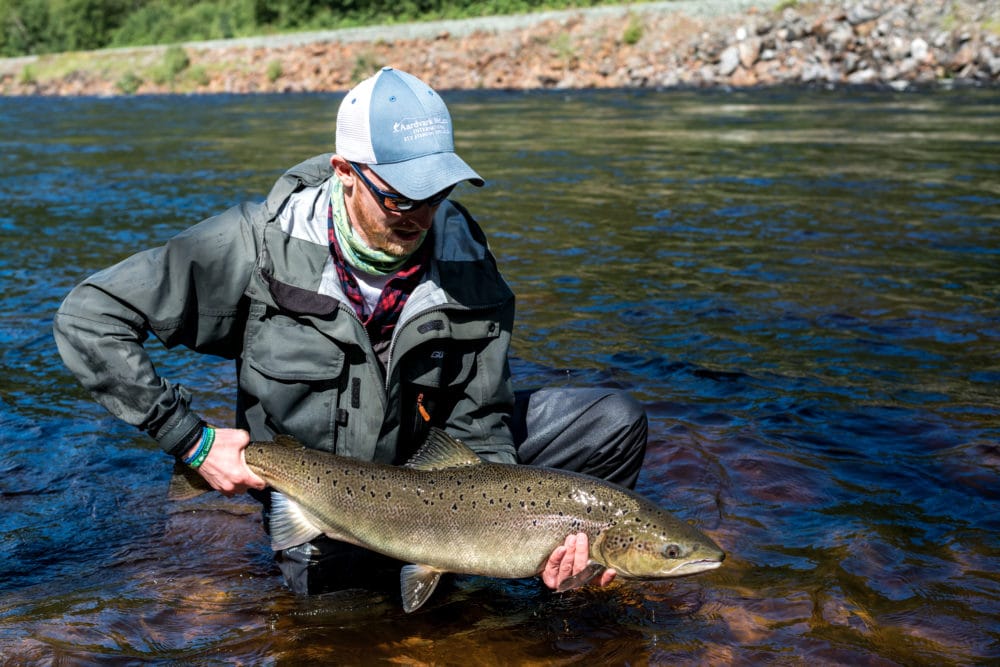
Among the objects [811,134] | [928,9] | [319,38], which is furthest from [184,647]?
[319,38]

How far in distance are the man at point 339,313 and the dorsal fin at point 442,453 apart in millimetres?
192

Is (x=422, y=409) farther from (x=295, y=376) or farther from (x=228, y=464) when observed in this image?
(x=228, y=464)

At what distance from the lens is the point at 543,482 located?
3.46 metres

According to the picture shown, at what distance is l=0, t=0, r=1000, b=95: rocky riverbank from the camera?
86.4 feet

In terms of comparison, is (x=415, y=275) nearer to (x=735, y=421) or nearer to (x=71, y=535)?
(x=71, y=535)

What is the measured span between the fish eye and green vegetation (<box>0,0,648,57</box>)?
3649 cm

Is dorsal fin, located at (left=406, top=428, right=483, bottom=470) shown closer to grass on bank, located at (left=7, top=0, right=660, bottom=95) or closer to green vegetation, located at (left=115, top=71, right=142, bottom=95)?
grass on bank, located at (left=7, top=0, right=660, bottom=95)

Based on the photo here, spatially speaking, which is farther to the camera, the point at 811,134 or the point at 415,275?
the point at 811,134

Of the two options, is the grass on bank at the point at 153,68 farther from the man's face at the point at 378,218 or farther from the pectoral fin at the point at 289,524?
the pectoral fin at the point at 289,524

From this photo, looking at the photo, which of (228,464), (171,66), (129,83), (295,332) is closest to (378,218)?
(295,332)

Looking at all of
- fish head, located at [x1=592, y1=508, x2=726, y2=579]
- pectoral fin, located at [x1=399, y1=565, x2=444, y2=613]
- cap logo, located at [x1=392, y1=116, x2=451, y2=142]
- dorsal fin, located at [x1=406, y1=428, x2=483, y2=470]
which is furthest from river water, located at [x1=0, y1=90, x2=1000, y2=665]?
cap logo, located at [x1=392, y1=116, x2=451, y2=142]

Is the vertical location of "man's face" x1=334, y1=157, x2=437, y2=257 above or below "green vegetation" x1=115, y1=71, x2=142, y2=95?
above

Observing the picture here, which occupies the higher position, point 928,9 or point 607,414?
point 928,9

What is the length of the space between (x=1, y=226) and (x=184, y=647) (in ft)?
31.7
